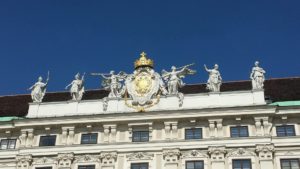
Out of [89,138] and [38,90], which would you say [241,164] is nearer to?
[89,138]

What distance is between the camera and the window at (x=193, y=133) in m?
31.6

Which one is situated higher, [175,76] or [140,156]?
[175,76]

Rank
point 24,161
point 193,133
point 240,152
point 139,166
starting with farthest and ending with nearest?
point 24,161 < point 193,133 < point 139,166 < point 240,152

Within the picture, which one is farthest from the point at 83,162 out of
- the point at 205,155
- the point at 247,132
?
the point at 247,132

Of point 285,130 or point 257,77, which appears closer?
point 285,130

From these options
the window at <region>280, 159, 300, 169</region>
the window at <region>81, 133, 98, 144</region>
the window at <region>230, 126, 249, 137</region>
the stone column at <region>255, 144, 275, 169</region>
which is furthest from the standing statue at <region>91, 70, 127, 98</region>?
the window at <region>280, 159, 300, 169</region>

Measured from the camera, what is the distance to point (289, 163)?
98.5 feet

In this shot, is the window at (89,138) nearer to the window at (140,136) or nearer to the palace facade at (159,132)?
the palace facade at (159,132)

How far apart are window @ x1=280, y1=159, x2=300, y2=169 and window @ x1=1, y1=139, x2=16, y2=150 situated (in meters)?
15.8

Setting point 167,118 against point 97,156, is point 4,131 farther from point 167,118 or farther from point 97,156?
point 167,118

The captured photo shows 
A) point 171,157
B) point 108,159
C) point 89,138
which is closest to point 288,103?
point 171,157

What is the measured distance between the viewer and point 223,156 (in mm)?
30562

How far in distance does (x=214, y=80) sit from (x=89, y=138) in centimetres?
815

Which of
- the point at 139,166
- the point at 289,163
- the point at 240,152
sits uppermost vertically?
the point at 240,152
